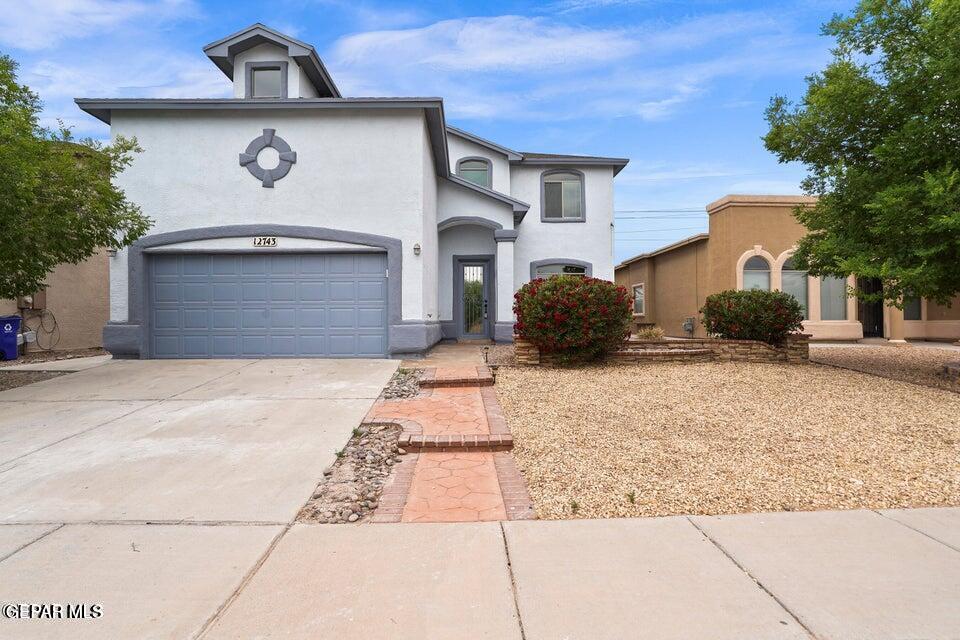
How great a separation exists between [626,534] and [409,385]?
538cm

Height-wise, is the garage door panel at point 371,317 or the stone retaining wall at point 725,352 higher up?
the garage door panel at point 371,317

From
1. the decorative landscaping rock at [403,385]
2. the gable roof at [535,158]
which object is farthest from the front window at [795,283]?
the decorative landscaping rock at [403,385]

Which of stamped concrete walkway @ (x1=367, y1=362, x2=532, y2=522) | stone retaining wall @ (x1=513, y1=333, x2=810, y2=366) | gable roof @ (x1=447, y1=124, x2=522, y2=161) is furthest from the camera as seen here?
gable roof @ (x1=447, y1=124, x2=522, y2=161)

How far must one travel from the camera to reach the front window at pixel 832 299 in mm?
16562

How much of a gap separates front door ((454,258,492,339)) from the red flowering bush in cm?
548

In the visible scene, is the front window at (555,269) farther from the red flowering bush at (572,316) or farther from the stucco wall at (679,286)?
the red flowering bush at (572,316)

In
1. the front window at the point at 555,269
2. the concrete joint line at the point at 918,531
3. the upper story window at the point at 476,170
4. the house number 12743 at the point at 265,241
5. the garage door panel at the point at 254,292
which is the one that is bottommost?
the concrete joint line at the point at 918,531

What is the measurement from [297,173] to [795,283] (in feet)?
51.1

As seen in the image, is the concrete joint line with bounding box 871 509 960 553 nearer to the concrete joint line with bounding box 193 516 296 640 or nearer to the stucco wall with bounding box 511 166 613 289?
the concrete joint line with bounding box 193 516 296 640

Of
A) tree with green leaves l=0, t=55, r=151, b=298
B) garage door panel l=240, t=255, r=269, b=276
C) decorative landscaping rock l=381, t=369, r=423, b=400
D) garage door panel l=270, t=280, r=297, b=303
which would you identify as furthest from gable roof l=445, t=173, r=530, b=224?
tree with green leaves l=0, t=55, r=151, b=298

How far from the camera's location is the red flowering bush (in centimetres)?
934

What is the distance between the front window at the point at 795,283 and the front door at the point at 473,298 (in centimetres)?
979

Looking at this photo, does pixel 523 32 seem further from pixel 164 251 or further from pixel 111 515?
pixel 111 515

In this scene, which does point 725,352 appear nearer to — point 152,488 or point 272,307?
point 272,307
